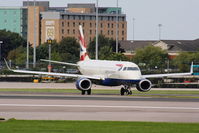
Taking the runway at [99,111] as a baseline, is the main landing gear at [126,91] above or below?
below

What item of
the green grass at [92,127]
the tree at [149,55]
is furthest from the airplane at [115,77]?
the tree at [149,55]

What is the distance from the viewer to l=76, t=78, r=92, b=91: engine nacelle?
68.1 metres

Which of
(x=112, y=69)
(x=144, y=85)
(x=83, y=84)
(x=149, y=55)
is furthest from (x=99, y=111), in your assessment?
(x=149, y=55)

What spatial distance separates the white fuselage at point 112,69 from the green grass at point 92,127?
32100mm

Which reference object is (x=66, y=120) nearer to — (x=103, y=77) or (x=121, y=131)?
(x=121, y=131)

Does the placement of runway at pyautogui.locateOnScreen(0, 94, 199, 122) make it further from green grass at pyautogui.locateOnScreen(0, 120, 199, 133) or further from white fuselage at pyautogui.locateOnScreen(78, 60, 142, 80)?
white fuselage at pyautogui.locateOnScreen(78, 60, 142, 80)

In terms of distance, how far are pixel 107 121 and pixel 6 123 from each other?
441cm

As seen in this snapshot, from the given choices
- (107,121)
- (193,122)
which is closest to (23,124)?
(107,121)

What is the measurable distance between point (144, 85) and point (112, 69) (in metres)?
3.70

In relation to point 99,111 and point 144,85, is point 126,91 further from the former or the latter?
point 99,111

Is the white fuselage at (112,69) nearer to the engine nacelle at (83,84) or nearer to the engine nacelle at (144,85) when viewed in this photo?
the engine nacelle at (144,85)

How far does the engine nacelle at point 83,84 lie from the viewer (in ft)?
223

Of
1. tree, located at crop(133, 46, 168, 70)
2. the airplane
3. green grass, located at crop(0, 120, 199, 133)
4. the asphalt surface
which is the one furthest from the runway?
tree, located at crop(133, 46, 168, 70)

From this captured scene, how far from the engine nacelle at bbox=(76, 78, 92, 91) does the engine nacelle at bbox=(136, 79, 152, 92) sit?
168 inches
